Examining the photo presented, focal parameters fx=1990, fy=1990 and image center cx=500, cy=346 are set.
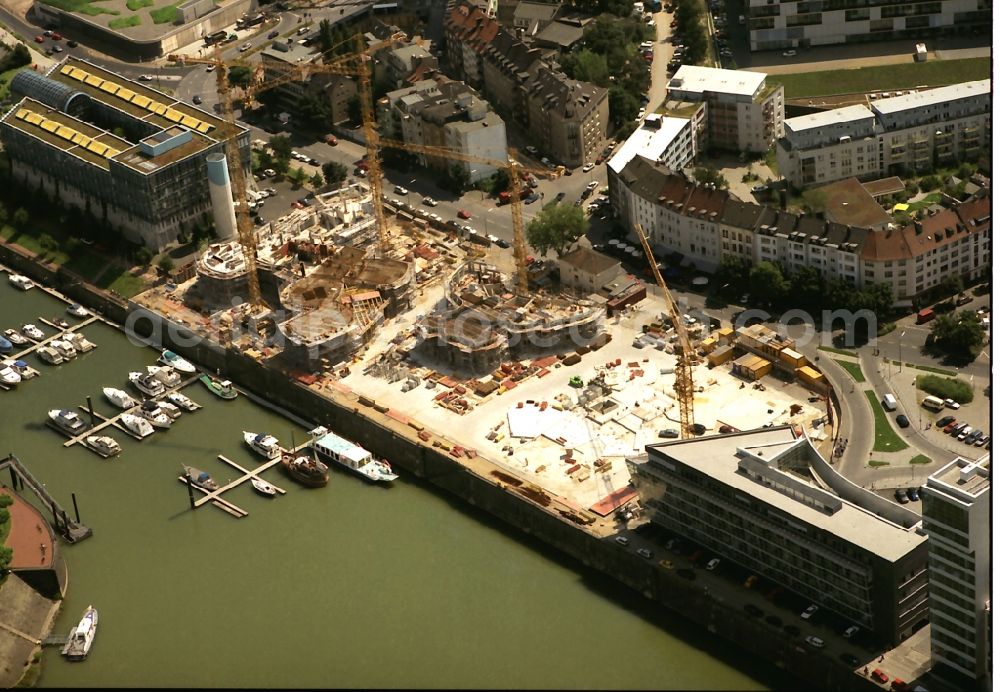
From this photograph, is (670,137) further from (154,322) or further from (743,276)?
(154,322)

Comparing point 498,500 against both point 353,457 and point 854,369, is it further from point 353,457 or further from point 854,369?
point 854,369

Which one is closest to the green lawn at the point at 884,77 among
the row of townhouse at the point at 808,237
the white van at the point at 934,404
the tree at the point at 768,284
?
the row of townhouse at the point at 808,237

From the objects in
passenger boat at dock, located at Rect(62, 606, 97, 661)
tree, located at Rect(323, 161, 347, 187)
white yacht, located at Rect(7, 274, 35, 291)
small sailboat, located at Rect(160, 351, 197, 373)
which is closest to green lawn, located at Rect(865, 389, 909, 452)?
passenger boat at dock, located at Rect(62, 606, 97, 661)

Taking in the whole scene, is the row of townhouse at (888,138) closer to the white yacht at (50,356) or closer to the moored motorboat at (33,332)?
the white yacht at (50,356)

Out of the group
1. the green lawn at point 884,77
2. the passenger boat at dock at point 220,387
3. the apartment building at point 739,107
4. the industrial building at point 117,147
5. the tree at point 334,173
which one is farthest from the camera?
the green lawn at point 884,77

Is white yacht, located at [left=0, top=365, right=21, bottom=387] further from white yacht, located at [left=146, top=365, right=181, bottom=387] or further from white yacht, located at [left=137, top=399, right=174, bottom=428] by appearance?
white yacht, located at [left=137, top=399, right=174, bottom=428]
